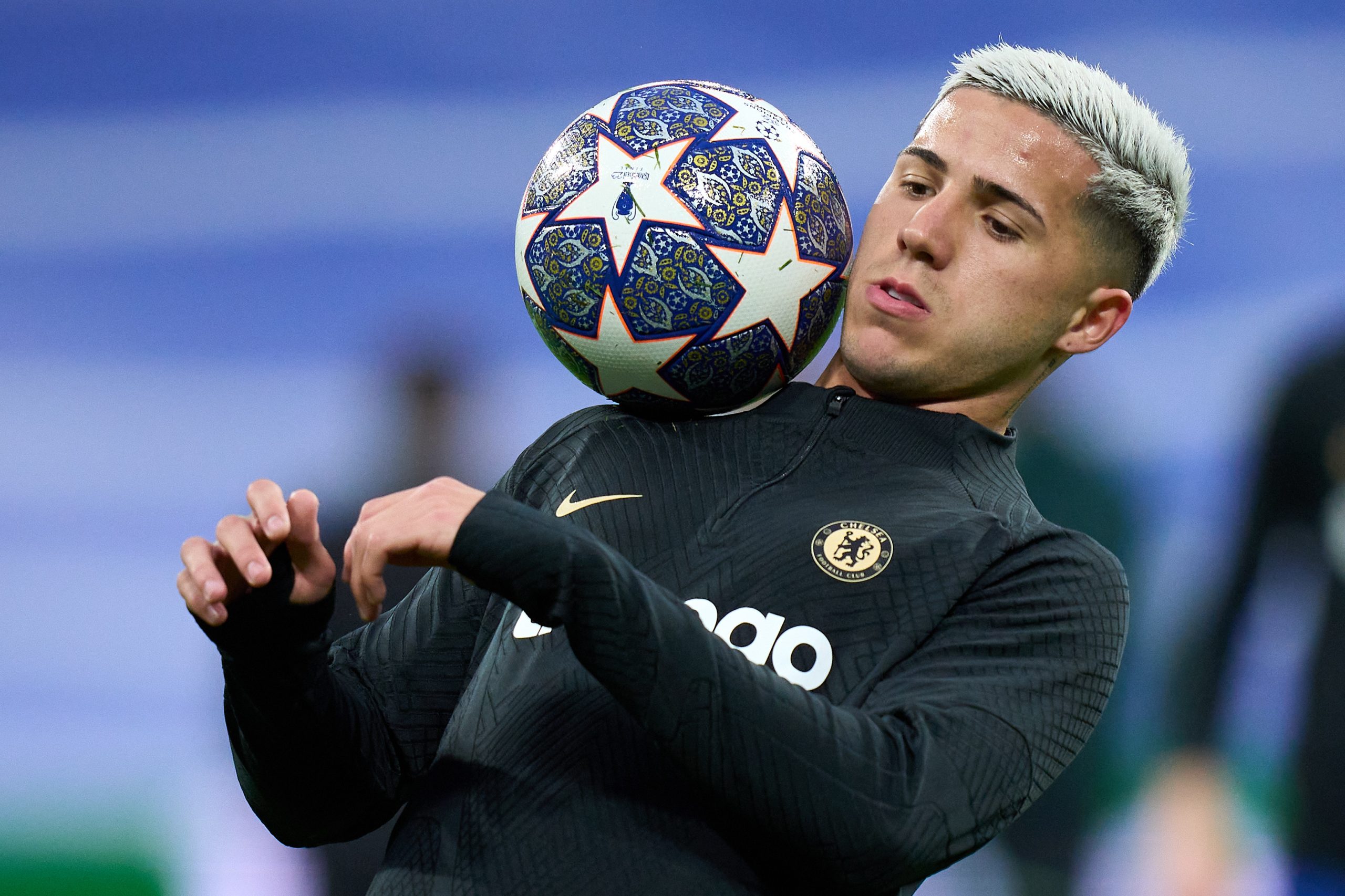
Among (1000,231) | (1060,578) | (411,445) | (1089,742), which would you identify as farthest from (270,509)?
(1089,742)

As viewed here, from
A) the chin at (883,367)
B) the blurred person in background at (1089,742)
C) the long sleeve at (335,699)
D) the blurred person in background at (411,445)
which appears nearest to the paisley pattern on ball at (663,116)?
the chin at (883,367)

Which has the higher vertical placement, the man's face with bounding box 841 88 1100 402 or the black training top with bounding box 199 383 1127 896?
the man's face with bounding box 841 88 1100 402

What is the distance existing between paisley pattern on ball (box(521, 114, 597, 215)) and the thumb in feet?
1.70

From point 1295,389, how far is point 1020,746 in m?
2.37

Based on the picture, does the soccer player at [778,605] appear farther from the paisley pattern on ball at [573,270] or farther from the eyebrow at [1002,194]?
the paisley pattern on ball at [573,270]

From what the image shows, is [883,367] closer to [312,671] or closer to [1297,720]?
[312,671]

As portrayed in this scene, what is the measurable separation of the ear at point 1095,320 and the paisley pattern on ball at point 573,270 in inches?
29.4

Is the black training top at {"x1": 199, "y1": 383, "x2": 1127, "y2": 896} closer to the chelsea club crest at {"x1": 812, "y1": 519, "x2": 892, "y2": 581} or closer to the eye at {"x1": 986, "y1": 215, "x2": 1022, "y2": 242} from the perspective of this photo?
the chelsea club crest at {"x1": 812, "y1": 519, "x2": 892, "y2": 581}

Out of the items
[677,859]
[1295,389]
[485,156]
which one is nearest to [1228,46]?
[1295,389]

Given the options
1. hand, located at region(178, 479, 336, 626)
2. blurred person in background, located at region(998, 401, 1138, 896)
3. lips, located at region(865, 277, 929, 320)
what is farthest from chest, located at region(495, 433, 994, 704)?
blurred person in background, located at region(998, 401, 1138, 896)

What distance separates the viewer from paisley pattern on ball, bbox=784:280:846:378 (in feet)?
6.01

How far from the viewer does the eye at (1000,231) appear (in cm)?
192

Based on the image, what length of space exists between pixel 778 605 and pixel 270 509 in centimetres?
61

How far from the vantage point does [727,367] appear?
1.79 meters
